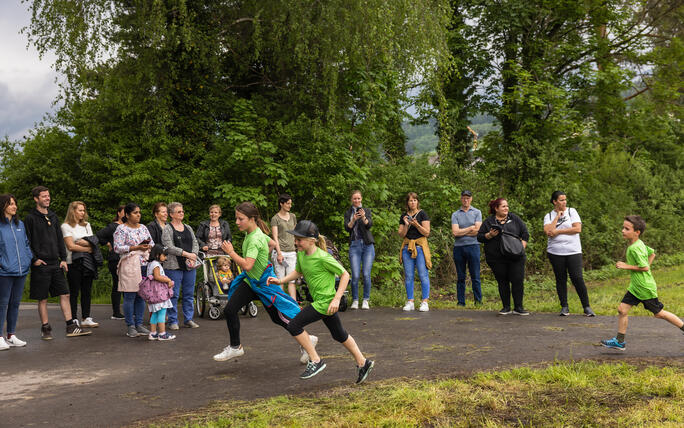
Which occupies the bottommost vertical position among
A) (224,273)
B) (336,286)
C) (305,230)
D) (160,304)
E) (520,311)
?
(520,311)

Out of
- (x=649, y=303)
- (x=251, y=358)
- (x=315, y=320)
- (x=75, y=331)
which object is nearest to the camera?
(x=315, y=320)

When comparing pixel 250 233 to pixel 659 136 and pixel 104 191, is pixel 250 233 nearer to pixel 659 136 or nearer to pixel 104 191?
pixel 104 191

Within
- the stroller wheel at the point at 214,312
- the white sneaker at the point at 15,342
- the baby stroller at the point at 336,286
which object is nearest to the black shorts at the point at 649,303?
the baby stroller at the point at 336,286

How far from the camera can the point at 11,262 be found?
829cm

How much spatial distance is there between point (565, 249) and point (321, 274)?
5333 mm

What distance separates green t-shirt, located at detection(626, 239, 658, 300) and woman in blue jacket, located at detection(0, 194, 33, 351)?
27.3ft

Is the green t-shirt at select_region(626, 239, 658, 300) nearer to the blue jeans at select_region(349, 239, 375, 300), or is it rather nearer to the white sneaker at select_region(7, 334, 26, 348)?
the blue jeans at select_region(349, 239, 375, 300)

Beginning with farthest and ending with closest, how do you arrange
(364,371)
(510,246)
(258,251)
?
(510,246), (258,251), (364,371)

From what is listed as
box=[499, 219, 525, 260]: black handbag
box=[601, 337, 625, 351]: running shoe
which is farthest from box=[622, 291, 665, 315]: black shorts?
box=[499, 219, 525, 260]: black handbag

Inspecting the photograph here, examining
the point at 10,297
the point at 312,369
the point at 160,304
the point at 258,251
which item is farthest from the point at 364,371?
the point at 10,297

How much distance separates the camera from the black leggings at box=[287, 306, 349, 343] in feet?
19.5

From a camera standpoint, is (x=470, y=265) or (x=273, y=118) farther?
(x=273, y=118)

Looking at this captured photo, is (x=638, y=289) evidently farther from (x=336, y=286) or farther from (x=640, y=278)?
(x=336, y=286)

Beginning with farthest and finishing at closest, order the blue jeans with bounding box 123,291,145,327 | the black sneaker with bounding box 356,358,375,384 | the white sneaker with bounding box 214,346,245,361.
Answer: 1. the blue jeans with bounding box 123,291,145,327
2. the white sneaker with bounding box 214,346,245,361
3. the black sneaker with bounding box 356,358,375,384
